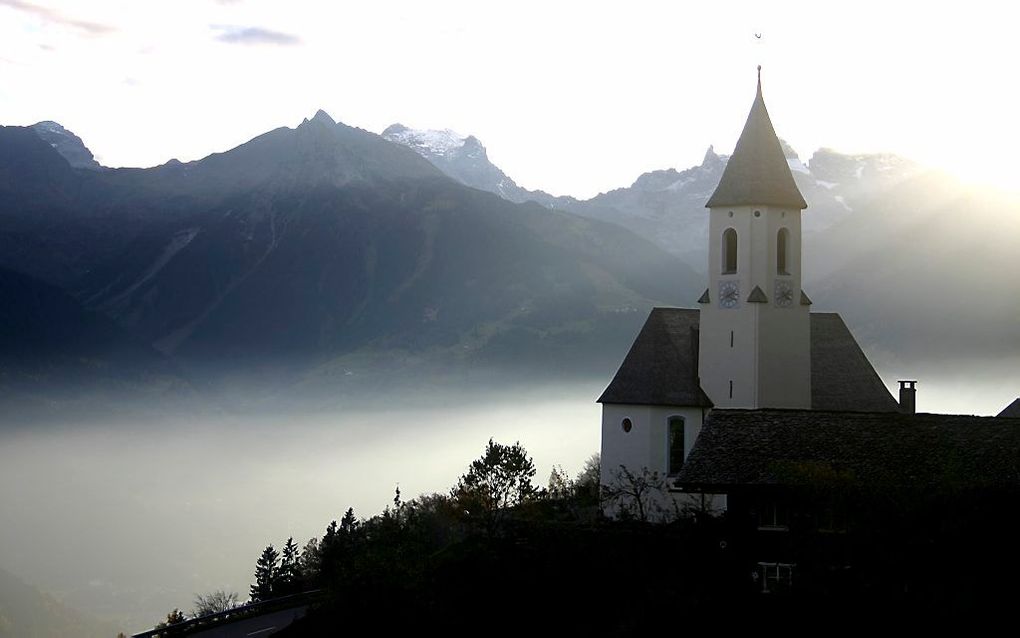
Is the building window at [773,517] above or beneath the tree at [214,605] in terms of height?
above

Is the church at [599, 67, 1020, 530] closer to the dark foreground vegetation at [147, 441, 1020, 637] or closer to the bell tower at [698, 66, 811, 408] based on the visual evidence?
the bell tower at [698, 66, 811, 408]

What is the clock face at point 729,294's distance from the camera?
197 feet

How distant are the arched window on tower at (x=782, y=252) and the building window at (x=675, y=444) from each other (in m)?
8.24

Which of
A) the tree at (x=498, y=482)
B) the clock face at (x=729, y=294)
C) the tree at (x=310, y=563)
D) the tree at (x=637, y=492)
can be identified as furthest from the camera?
the tree at (x=310, y=563)

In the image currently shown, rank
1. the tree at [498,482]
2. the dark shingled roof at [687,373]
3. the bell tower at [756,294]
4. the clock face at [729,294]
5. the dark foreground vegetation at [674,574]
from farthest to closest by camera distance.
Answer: the clock face at [729,294] → the tree at [498,482] → the dark shingled roof at [687,373] → the bell tower at [756,294] → the dark foreground vegetation at [674,574]

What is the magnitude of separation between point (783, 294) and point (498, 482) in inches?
602

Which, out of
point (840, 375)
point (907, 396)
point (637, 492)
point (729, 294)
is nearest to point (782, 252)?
point (729, 294)

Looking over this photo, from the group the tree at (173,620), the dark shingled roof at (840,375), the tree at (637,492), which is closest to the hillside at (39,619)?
the tree at (173,620)

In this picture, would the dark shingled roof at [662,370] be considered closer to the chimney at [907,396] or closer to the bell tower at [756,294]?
the bell tower at [756,294]

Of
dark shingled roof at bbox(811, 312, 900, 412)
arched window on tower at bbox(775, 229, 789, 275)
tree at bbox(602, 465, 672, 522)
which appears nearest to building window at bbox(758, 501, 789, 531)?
tree at bbox(602, 465, 672, 522)

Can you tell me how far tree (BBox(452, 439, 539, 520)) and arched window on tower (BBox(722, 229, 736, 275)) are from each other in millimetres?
12557

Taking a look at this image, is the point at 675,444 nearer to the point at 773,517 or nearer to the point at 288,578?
the point at 773,517

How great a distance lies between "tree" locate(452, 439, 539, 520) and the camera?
196 feet

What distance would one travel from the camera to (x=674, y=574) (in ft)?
137
